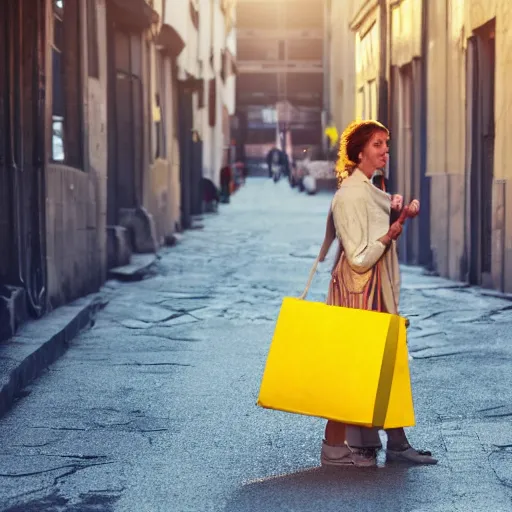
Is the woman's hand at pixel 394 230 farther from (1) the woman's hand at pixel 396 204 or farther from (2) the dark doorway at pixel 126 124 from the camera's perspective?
(2) the dark doorway at pixel 126 124

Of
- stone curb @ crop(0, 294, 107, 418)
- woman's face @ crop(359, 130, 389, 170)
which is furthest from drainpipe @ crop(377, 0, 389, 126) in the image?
woman's face @ crop(359, 130, 389, 170)

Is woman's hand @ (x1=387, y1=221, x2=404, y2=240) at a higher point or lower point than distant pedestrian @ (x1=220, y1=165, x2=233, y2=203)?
higher

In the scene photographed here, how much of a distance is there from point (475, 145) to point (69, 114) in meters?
4.66

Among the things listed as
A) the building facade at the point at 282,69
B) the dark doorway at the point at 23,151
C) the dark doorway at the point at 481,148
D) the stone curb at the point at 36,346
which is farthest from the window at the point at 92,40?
the building facade at the point at 282,69

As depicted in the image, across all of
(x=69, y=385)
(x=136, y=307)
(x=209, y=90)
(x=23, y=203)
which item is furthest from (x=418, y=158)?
(x=209, y=90)

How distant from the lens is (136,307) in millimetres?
12578

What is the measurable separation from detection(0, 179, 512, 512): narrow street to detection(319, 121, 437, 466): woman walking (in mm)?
113

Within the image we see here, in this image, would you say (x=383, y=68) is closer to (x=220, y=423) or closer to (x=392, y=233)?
(x=220, y=423)

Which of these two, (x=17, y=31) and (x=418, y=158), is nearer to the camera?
(x=17, y=31)

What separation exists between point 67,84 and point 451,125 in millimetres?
5153

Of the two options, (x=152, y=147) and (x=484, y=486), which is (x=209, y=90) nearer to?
(x=152, y=147)

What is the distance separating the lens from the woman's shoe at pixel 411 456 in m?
5.86

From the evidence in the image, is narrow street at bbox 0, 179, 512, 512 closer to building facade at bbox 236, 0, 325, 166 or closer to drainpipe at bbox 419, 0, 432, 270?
drainpipe at bbox 419, 0, 432, 270

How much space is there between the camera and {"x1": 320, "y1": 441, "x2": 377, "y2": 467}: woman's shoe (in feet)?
19.0
